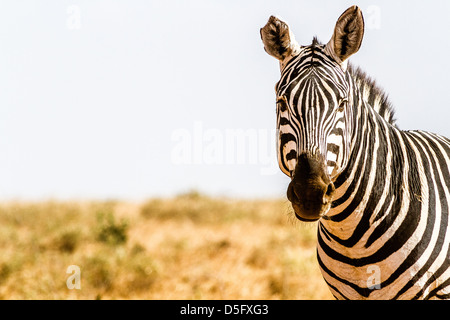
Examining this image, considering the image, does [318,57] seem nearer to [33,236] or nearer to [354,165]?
[354,165]

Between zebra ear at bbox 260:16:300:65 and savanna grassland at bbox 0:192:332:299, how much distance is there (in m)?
1.02

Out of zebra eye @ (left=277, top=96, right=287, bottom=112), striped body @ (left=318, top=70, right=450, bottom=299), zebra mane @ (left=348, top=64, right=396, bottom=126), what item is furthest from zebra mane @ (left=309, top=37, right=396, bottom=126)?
zebra eye @ (left=277, top=96, right=287, bottom=112)

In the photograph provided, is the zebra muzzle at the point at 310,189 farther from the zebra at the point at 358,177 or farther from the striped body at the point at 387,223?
the striped body at the point at 387,223

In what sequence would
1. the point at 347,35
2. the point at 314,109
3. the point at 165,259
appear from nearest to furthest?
the point at 314,109 < the point at 347,35 < the point at 165,259

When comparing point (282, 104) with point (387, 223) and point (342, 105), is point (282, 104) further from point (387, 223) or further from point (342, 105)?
point (387, 223)

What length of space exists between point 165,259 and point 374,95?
345 inches

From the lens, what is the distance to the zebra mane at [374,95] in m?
3.96

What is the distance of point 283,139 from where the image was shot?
3178mm

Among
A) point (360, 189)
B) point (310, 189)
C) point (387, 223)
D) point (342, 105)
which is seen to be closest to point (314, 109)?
point (342, 105)

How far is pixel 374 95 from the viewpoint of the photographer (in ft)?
13.2

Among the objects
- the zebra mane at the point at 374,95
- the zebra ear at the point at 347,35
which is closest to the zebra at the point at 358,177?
the zebra ear at the point at 347,35

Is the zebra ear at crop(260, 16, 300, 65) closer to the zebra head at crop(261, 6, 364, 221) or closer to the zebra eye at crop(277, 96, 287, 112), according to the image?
the zebra head at crop(261, 6, 364, 221)

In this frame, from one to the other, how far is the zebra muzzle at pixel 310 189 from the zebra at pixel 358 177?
0.10 metres
